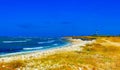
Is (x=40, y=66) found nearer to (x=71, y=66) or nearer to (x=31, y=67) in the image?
(x=31, y=67)

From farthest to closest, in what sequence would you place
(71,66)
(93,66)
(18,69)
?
(93,66) → (71,66) → (18,69)

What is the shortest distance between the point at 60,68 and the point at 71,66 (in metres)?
→ 1.44


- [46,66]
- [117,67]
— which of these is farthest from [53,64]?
[117,67]

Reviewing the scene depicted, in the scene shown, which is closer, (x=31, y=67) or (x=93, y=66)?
(x=31, y=67)

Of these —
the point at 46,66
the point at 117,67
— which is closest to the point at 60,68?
the point at 46,66

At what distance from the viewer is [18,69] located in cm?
2245

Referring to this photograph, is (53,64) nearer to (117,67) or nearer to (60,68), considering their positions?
(60,68)

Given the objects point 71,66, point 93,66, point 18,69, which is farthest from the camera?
point 93,66

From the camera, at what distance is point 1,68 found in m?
22.8

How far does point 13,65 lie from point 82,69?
598 cm

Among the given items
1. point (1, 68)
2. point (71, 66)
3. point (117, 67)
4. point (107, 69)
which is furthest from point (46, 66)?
point (117, 67)

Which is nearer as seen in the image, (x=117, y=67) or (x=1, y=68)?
(x=1, y=68)

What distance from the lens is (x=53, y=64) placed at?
24578 mm

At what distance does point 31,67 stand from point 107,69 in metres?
7.01
